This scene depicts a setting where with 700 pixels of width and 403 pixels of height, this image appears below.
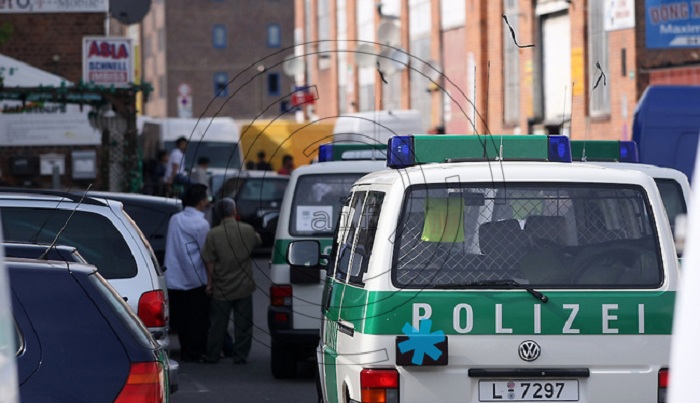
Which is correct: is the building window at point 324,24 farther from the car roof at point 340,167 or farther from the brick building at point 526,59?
the car roof at point 340,167

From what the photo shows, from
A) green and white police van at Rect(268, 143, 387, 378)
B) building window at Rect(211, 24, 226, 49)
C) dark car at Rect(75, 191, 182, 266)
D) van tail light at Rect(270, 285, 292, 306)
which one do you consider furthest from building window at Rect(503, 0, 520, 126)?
building window at Rect(211, 24, 226, 49)

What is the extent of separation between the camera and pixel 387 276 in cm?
661

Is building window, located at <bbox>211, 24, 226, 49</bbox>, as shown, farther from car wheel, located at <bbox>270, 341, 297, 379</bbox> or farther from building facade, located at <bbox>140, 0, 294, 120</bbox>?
car wheel, located at <bbox>270, 341, 297, 379</bbox>

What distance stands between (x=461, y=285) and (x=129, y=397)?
165cm

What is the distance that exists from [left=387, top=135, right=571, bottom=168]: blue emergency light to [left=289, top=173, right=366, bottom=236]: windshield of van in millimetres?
4826

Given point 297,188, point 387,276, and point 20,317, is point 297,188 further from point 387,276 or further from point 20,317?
point 20,317

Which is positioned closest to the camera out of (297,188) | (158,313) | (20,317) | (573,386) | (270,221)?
(20,317)

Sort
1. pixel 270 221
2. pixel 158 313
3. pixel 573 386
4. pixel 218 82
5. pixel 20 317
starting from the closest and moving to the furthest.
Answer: pixel 20 317
pixel 573 386
pixel 158 313
pixel 270 221
pixel 218 82

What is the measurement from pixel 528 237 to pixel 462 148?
3.98ft

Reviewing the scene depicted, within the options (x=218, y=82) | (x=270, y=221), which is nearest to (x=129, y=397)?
(x=270, y=221)

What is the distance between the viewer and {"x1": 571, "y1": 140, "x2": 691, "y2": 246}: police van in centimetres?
1065

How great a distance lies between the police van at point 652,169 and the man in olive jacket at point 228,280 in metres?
3.15

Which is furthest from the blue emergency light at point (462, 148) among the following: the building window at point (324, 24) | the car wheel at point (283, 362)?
the building window at point (324, 24)

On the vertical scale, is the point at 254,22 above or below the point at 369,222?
above
